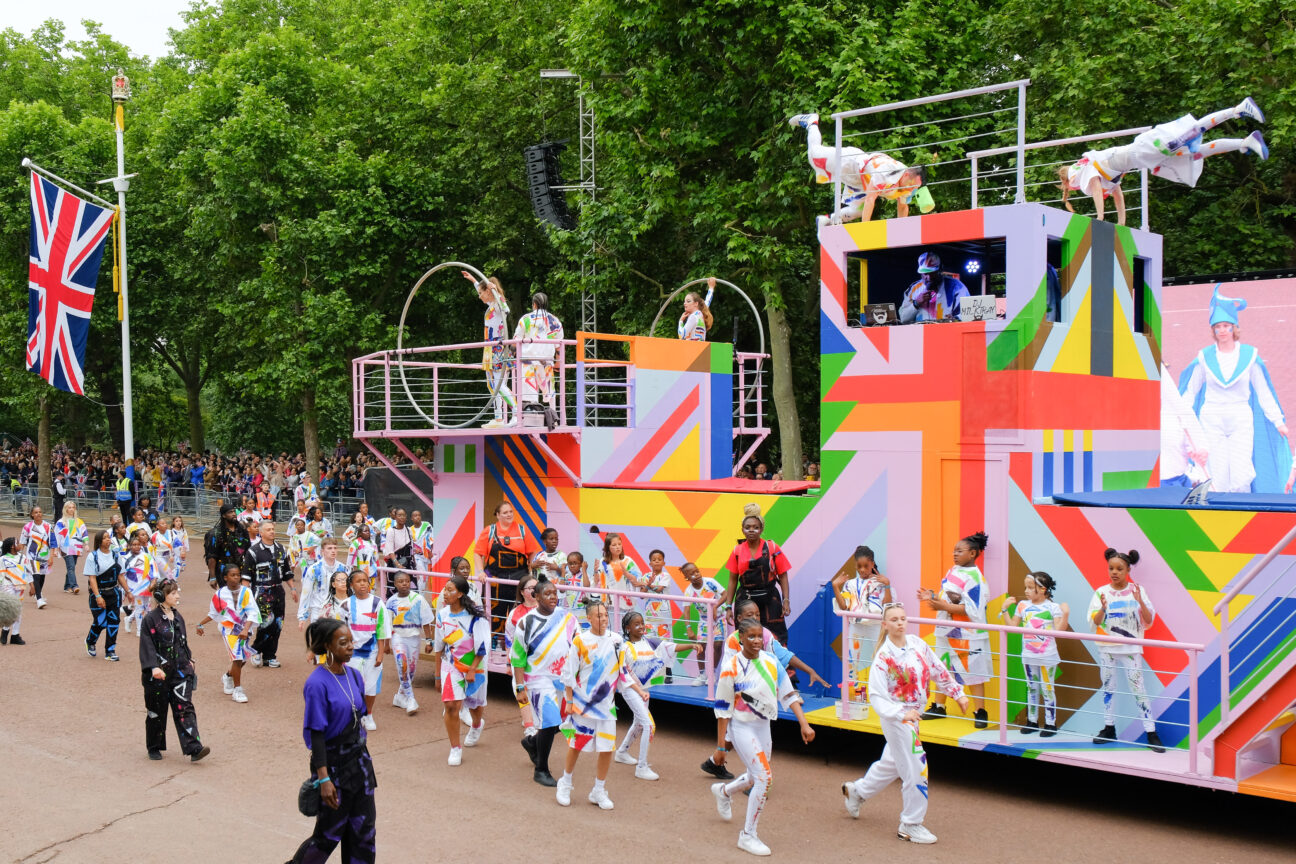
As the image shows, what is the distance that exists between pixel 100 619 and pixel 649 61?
1418cm

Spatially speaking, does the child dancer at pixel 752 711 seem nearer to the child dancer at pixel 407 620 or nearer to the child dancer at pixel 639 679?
the child dancer at pixel 639 679

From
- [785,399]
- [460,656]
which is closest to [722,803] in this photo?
[460,656]

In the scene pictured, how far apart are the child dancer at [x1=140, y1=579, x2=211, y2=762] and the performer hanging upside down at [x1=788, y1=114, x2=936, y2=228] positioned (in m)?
7.13

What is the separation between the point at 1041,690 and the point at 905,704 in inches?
70.6

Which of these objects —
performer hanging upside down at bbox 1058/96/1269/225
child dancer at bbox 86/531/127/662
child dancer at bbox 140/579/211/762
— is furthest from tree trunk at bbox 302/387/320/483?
performer hanging upside down at bbox 1058/96/1269/225

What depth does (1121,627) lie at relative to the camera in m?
9.27

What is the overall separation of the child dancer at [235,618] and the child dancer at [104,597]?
9.74 ft

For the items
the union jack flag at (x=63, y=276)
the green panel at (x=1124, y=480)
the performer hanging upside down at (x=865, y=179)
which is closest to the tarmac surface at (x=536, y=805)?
the green panel at (x=1124, y=480)

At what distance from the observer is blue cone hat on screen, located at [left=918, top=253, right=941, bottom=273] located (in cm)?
1112

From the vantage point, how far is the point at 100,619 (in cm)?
1555

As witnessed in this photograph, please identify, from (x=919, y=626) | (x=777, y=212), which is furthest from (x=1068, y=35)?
(x=919, y=626)

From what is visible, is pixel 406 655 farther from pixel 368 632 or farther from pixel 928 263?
pixel 928 263

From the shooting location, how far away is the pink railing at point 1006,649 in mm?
8297

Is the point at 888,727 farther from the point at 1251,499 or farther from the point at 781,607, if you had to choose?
the point at 1251,499
